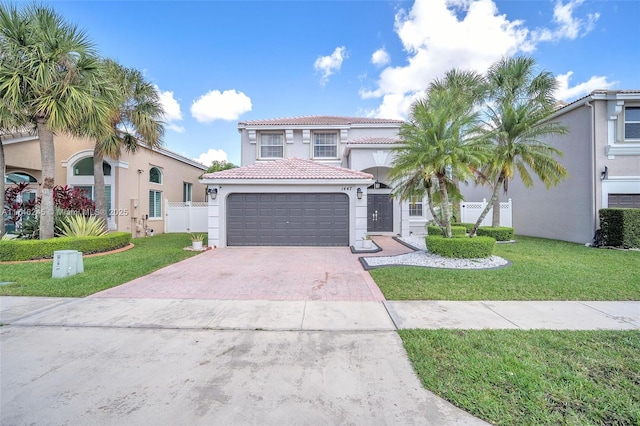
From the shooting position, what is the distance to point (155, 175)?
1850 cm

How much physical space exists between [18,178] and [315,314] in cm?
1750

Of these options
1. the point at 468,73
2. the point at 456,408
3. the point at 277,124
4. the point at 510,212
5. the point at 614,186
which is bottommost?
the point at 456,408

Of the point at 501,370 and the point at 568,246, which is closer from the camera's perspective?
the point at 501,370

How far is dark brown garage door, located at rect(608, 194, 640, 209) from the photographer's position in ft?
41.3

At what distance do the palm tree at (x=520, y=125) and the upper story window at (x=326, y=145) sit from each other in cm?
898

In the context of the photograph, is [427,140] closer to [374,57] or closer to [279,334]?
[279,334]

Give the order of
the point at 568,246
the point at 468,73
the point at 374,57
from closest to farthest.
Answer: the point at 568,246 < the point at 468,73 < the point at 374,57

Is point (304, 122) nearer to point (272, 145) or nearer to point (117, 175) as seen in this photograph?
point (272, 145)

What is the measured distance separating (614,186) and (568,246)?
352cm

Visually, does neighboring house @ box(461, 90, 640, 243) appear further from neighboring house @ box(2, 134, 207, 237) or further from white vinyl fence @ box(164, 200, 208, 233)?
neighboring house @ box(2, 134, 207, 237)

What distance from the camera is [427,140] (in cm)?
916

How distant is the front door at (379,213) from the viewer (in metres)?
16.9

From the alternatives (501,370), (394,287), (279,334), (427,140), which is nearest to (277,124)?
(427,140)

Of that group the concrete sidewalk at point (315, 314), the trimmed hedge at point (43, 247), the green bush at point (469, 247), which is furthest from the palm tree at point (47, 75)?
the green bush at point (469, 247)
